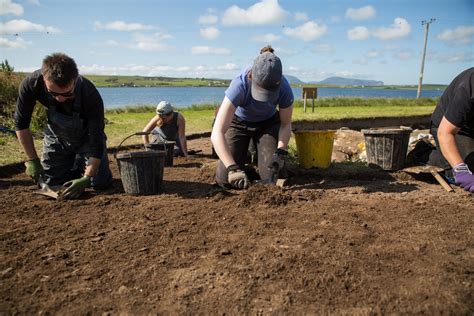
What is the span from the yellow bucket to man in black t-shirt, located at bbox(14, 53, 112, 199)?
2.34m

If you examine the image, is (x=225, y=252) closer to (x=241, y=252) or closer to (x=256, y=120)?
(x=241, y=252)

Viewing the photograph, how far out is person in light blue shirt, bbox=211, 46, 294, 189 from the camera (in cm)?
353

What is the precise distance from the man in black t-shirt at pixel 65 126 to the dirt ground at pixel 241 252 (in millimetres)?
259

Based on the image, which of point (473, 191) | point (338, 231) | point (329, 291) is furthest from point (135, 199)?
point (473, 191)

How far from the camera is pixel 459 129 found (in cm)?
415

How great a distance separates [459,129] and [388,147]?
995 mm

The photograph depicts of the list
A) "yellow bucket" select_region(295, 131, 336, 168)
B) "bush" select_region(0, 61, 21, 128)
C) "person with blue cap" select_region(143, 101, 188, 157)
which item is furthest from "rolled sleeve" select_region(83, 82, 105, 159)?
"bush" select_region(0, 61, 21, 128)

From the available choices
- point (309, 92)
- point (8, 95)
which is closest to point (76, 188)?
point (8, 95)

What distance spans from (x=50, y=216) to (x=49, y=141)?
3.94 ft

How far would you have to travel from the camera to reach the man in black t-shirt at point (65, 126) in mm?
3468

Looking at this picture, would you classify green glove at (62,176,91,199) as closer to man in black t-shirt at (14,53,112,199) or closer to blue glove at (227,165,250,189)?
man in black t-shirt at (14,53,112,199)

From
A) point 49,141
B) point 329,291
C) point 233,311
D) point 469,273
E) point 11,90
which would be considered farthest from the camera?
point 11,90

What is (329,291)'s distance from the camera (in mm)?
2229

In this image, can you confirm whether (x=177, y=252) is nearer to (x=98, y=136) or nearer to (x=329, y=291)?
(x=329, y=291)
